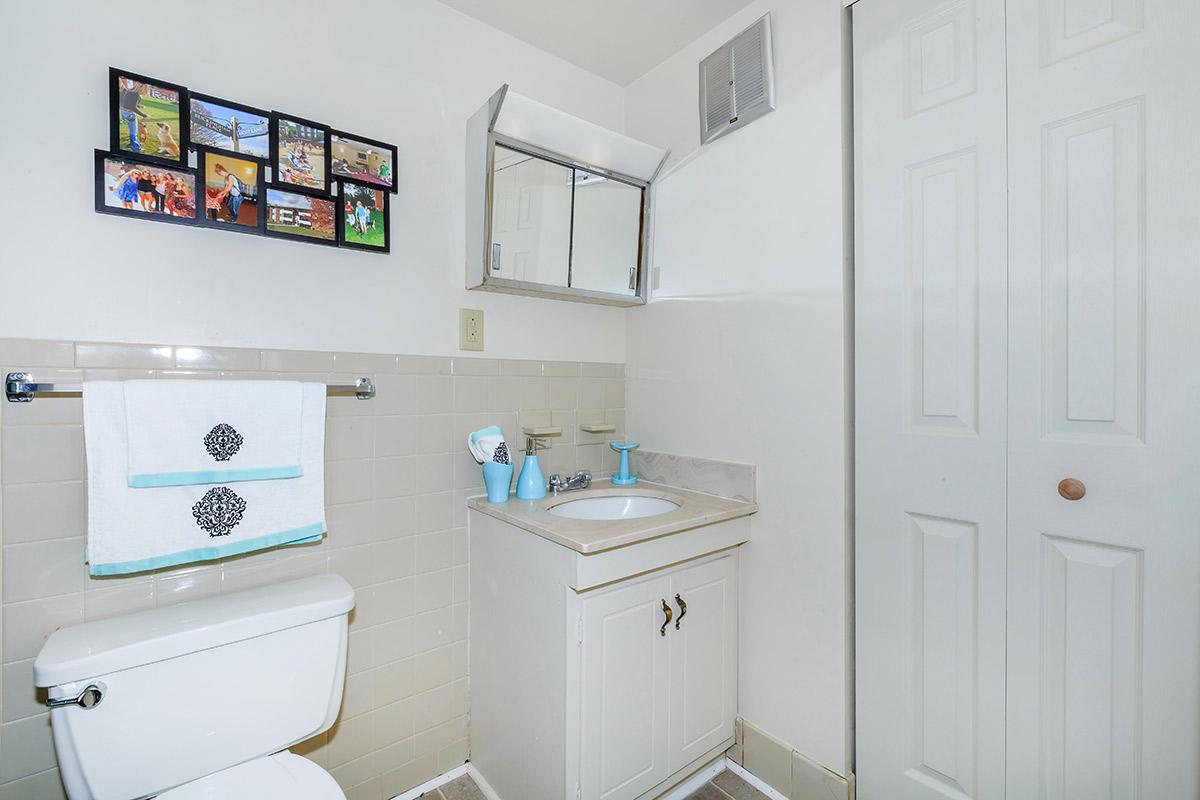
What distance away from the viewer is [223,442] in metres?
1.20

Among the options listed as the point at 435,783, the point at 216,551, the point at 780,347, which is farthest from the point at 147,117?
the point at 435,783

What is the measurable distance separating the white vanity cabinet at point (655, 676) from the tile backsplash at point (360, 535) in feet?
1.79

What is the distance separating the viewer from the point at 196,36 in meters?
1.27

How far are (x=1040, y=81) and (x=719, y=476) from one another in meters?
1.24

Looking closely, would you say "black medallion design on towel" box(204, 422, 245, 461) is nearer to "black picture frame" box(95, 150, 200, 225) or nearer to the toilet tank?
the toilet tank

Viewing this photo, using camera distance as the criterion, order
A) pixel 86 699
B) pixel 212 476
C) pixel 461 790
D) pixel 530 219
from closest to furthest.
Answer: pixel 86 699 < pixel 212 476 < pixel 461 790 < pixel 530 219

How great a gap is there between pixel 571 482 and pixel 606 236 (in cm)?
88

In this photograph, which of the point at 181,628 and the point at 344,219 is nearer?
the point at 181,628

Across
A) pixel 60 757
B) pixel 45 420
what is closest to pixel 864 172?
pixel 45 420

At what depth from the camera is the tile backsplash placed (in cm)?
110

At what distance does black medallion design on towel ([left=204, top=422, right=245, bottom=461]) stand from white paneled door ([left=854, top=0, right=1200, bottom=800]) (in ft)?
5.08

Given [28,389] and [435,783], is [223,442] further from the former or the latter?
[435,783]

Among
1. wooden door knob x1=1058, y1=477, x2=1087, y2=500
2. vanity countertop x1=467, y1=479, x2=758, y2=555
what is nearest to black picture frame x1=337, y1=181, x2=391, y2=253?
vanity countertop x1=467, y1=479, x2=758, y2=555

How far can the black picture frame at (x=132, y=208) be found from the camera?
1152 millimetres
